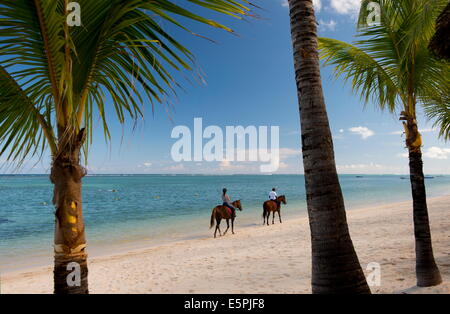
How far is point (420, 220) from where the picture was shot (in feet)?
17.6

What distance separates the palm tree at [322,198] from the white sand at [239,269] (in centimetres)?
333

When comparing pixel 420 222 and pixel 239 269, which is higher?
pixel 420 222

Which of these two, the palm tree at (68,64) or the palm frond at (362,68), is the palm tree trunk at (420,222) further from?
the palm tree at (68,64)

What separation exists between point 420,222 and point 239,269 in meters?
4.76

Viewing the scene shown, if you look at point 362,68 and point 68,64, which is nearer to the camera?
point 68,64

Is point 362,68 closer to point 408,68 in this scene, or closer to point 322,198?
point 408,68

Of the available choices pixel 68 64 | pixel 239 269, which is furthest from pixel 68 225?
pixel 239 269

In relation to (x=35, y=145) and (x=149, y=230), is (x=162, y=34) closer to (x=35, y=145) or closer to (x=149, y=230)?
(x=35, y=145)

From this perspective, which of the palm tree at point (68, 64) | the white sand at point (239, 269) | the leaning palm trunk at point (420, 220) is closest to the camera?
the palm tree at point (68, 64)

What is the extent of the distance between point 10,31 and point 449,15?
16.1 ft

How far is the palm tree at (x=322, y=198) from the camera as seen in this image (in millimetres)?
2828

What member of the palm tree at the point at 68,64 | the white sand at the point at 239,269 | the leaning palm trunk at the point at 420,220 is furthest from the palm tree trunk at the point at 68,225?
the leaning palm trunk at the point at 420,220

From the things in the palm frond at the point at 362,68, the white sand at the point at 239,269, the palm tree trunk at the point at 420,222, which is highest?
the palm frond at the point at 362,68
